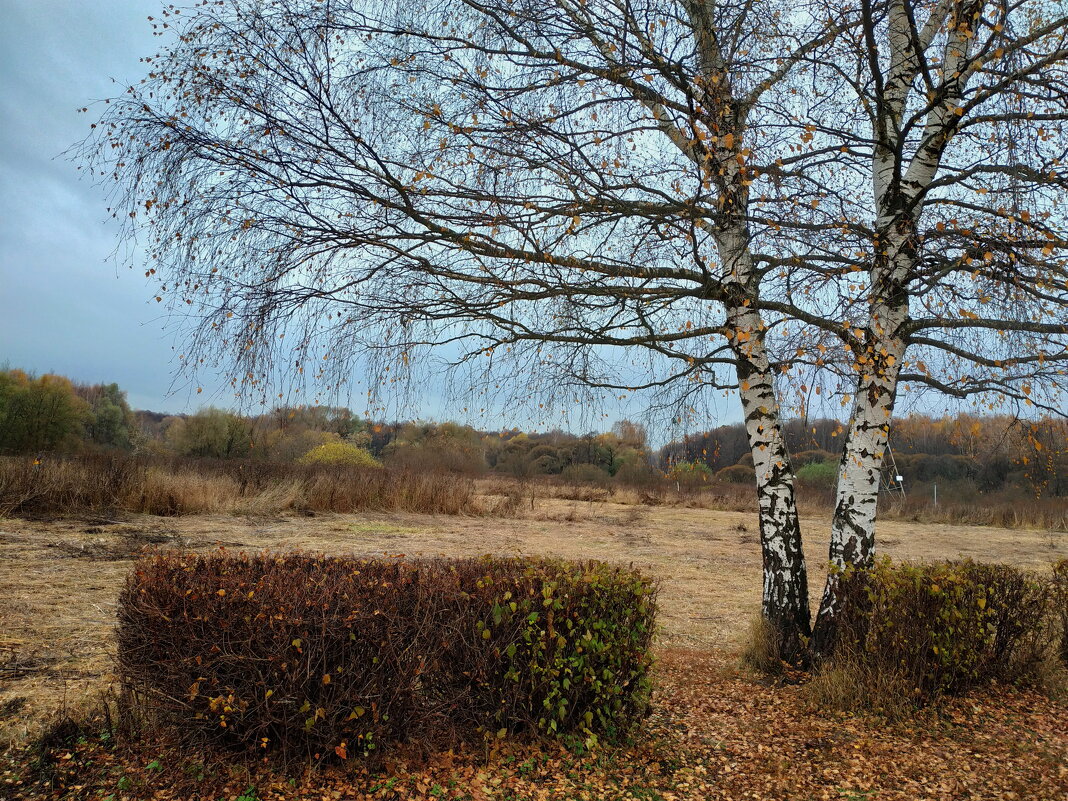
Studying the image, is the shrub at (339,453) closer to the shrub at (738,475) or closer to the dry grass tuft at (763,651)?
the shrub at (738,475)

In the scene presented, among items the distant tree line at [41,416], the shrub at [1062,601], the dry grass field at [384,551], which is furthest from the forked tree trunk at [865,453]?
the distant tree line at [41,416]

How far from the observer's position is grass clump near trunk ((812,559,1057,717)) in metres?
4.27

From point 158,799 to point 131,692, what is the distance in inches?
25.4

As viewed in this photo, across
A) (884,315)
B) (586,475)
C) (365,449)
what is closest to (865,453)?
(884,315)

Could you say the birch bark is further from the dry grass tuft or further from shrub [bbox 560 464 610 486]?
shrub [bbox 560 464 610 486]

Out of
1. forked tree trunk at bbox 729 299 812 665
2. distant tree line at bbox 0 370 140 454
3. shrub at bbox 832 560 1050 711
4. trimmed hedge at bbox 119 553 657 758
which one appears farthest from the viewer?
distant tree line at bbox 0 370 140 454

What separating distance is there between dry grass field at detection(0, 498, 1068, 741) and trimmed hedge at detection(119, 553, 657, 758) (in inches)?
36.4

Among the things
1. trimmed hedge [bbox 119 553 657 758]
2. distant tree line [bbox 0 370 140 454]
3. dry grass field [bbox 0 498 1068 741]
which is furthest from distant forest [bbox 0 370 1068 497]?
trimmed hedge [bbox 119 553 657 758]

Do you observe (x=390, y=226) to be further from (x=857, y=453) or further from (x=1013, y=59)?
(x=1013, y=59)

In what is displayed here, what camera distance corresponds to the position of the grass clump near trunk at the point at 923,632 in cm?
427

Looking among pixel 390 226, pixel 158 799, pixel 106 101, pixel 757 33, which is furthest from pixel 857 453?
pixel 106 101

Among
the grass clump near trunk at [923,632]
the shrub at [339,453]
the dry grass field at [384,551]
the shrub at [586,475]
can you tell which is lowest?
the dry grass field at [384,551]

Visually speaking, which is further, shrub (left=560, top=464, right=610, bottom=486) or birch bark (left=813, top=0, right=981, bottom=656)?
shrub (left=560, top=464, right=610, bottom=486)

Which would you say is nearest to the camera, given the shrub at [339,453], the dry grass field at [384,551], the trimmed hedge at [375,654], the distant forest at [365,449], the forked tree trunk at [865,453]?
the trimmed hedge at [375,654]
